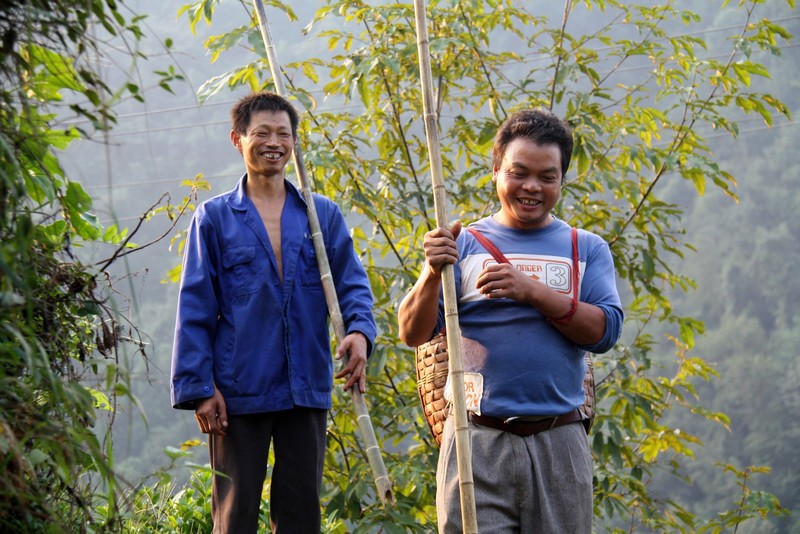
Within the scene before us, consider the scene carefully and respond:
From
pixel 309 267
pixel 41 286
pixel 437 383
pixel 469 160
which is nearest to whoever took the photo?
pixel 41 286

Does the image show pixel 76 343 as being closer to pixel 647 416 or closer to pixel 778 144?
pixel 647 416

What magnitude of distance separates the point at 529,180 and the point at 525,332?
347 mm

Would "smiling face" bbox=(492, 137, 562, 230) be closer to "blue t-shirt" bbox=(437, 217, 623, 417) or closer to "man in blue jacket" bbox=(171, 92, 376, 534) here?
"blue t-shirt" bbox=(437, 217, 623, 417)

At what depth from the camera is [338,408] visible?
434 cm

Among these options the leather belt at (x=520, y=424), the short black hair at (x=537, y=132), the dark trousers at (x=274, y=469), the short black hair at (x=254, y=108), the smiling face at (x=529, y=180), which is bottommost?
the dark trousers at (x=274, y=469)

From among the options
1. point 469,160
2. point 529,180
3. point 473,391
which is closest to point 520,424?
point 473,391

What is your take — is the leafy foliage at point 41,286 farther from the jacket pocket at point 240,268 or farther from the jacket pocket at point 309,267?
the jacket pocket at point 309,267

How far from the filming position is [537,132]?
2.56 m

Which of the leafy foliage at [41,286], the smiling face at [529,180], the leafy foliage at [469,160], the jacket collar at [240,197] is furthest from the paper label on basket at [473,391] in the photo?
the leafy foliage at [469,160]

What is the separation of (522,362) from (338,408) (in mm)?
1995

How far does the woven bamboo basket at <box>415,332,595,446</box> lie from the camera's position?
2.59m

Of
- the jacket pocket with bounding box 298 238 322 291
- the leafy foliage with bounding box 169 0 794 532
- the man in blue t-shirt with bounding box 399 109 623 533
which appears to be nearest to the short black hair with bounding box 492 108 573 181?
the man in blue t-shirt with bounding box 399 109 623 533

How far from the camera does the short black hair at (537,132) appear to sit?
257 cm

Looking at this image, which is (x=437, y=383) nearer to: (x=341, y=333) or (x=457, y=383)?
(x=457, y=383)
